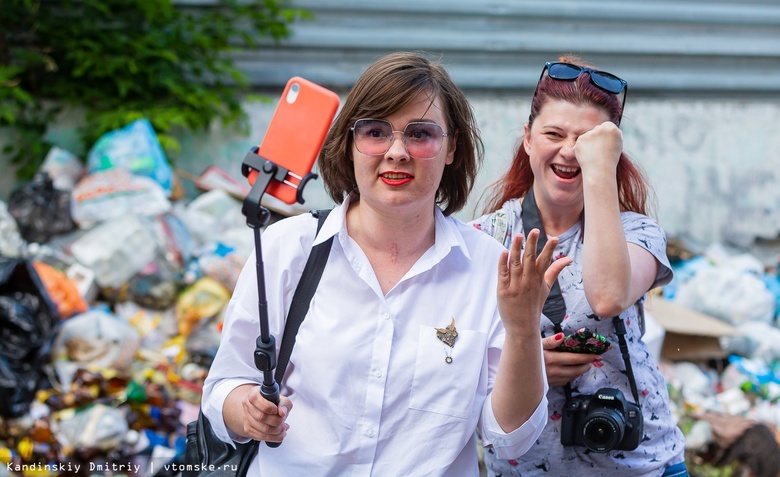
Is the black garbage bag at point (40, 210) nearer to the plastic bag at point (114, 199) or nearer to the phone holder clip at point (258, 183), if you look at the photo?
the plastic bag at point (114, 199)

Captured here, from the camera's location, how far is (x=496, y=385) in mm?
1813

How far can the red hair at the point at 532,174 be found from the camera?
2.21 metres

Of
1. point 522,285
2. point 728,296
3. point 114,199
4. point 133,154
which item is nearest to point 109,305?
point 114,199

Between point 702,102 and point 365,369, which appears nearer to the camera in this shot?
point 365,369

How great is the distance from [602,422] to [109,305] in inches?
142

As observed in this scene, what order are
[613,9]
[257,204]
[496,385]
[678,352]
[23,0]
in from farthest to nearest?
1. [613,9]
2. [23,0]
3. [678,352]
4. [496,385]
5. [257,204]

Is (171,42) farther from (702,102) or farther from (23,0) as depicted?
(702,102)

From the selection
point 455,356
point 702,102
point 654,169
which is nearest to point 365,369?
point 455,356

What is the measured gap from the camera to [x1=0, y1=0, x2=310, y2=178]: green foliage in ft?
18.6

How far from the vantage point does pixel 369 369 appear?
1824 millimetres

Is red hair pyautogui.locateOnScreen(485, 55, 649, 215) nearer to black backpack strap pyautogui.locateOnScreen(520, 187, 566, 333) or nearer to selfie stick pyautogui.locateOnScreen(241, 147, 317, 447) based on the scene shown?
black backpack strap pyautogui.locateOnScreen(520, 187, 566, 333)

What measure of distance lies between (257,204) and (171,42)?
481 cm

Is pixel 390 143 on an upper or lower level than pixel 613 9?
upper

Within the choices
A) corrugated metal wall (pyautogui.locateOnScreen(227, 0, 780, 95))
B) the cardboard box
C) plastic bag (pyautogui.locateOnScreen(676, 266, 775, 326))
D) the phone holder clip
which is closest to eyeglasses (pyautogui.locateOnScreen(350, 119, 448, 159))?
the phone holder clip
